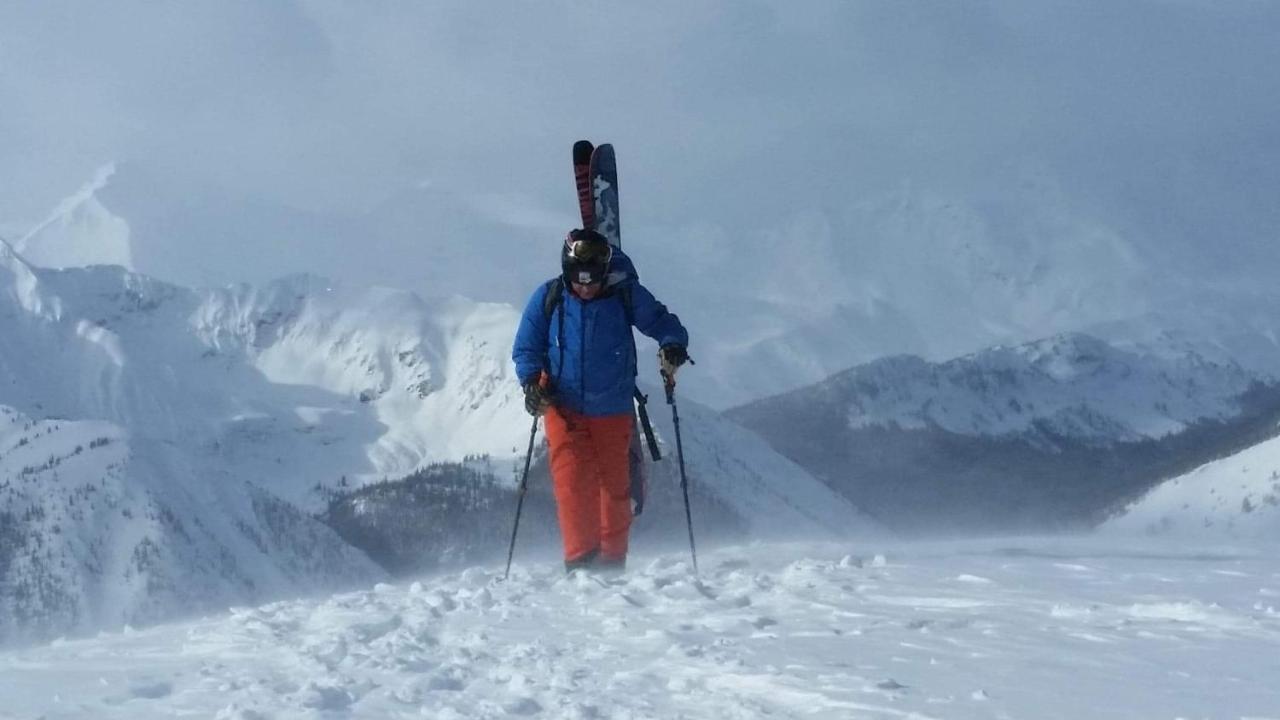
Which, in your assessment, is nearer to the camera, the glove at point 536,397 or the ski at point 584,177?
the glove at point 536,397

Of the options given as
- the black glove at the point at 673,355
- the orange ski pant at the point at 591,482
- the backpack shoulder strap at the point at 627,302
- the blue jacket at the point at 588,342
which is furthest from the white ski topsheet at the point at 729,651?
the backpack shoulder strap at the point at 627,302

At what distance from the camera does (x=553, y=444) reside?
1422cm

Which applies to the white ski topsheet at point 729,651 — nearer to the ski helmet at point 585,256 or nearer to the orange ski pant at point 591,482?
the orange ski pant at point 591,482

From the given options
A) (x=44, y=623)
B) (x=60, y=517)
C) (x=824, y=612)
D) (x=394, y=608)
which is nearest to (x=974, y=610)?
(x=824, y=612)

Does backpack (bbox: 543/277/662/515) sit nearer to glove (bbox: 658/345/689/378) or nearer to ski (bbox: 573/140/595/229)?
glove (bbox: 658/345/689/378)

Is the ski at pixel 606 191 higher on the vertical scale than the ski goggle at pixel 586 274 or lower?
higher

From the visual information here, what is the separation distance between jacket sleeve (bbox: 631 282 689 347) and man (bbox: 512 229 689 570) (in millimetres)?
10

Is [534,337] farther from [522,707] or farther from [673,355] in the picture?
[522,707]

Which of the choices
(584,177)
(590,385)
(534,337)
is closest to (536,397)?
(590,385)

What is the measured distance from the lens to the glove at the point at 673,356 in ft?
46.3

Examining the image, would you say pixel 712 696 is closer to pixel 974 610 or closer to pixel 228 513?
pixel 974 610

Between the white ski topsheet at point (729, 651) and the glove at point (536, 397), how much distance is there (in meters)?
1.88

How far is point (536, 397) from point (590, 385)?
61cm

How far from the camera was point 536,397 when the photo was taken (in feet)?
44.8
